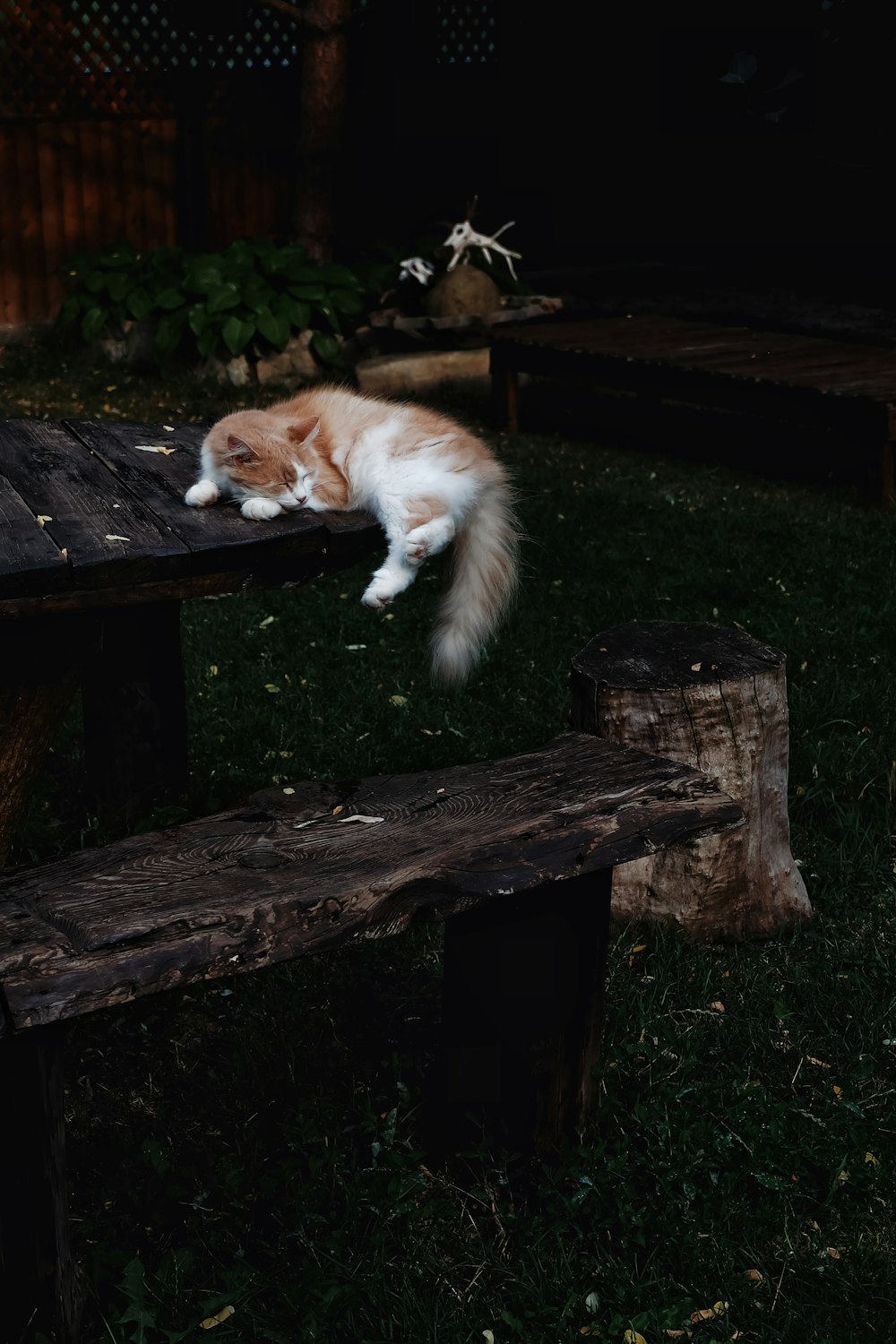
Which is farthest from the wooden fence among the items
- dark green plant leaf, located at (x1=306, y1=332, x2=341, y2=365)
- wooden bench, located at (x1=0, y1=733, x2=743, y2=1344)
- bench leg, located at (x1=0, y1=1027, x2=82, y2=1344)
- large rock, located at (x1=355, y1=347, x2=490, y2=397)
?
bench leg, located at (x1=0, y1=1027, x2=82, y2=1344)

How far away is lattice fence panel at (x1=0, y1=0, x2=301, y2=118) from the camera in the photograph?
9500 mm

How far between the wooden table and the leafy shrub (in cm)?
552

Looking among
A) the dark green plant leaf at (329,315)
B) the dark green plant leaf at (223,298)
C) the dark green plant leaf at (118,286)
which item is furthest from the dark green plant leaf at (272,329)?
the dark green plant leaf at (118,286)

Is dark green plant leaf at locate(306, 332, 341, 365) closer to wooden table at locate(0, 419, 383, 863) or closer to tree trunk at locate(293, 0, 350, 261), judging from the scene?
tree trunk at locate(293, 0, 350, 261)

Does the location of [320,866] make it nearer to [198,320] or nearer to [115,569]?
[115,569]

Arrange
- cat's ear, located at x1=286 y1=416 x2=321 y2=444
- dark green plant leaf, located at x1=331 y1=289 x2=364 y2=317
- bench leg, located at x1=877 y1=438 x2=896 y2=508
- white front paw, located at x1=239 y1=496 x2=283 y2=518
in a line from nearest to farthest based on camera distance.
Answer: white front paw, located at x1=239 y1=496 x2=283 y2=518 → cat's ear, located at x1=286 y1=416 x2=321 y2=444 → bench leg, located at x1=877 y1=438 x2=896 y2=508 → dark green plant leaf, located at x1=331 y1=289 x2=364 y2=317

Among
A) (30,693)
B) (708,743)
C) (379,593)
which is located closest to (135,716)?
(30,693)

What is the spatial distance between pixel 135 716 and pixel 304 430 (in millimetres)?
1067

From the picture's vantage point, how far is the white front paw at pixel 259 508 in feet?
8.80

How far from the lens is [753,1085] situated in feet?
8.94

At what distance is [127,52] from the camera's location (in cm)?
995

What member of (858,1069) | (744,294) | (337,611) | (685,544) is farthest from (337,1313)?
(744,294)

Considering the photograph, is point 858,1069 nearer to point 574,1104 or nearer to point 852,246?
point 574,1104

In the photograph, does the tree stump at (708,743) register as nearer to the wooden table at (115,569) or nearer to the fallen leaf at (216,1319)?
the wooden table at (115,569)
